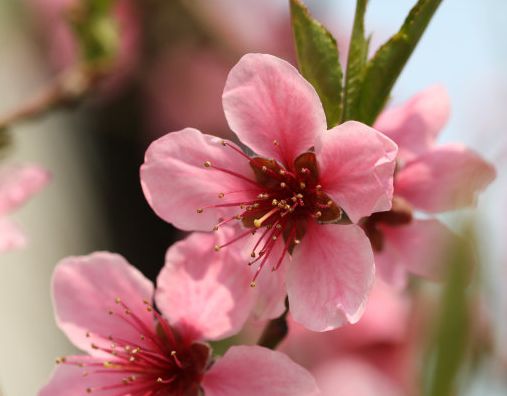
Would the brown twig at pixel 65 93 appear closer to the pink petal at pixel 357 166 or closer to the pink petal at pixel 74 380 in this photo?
the pink petal at pixel 74 380

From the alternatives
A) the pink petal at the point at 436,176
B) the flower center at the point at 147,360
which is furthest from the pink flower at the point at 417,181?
the flower center at the point at 147,360

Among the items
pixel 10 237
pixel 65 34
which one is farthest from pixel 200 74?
pixel 10 237

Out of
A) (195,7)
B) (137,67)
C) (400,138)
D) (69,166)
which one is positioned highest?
(400,138)

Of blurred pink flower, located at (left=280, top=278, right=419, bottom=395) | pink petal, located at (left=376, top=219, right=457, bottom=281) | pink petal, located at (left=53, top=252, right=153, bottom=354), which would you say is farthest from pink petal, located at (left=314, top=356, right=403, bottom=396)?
pink petal, located at (left=53, top=252, right=153, bottom=354)

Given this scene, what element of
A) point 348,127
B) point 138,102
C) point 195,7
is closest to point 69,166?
point 138,102

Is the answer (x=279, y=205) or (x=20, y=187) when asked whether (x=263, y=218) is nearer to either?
(x=279, y=205)

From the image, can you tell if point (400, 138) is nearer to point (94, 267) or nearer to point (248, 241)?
point (248, 241)
